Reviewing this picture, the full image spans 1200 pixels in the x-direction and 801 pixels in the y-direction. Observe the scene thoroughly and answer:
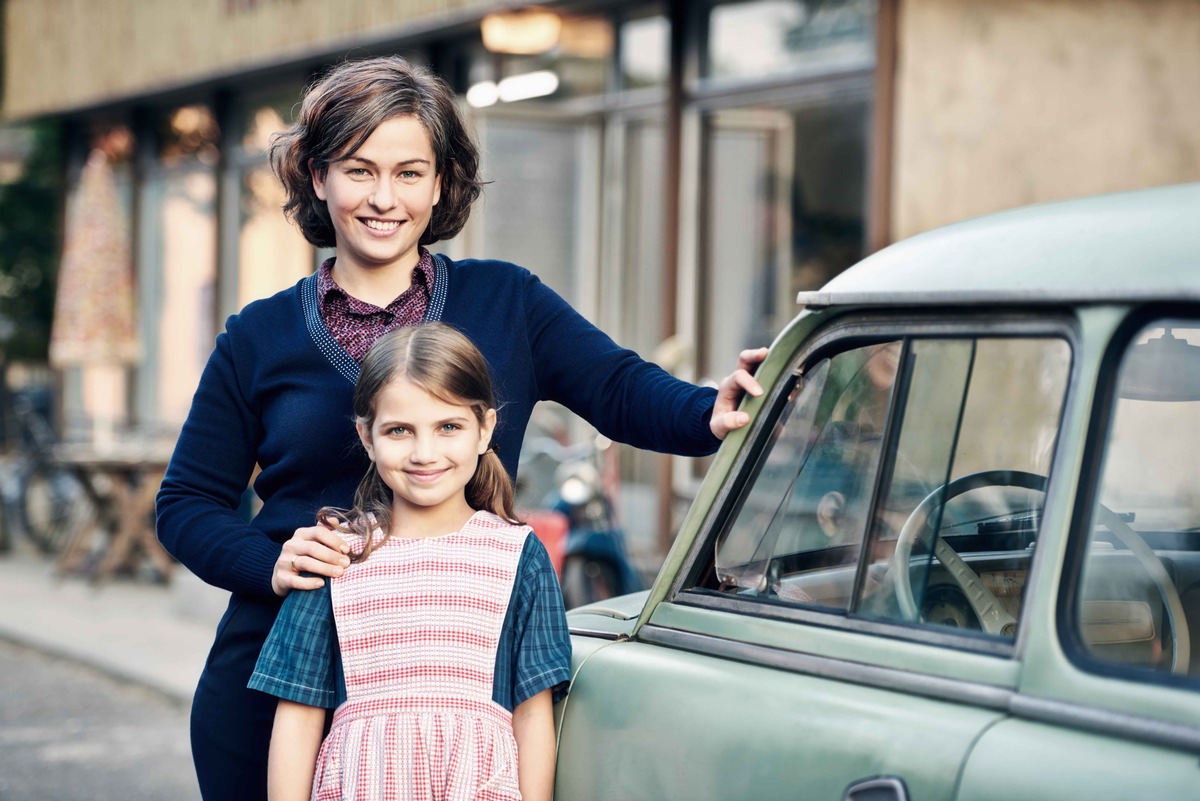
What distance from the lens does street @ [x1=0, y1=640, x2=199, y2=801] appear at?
6172 mm

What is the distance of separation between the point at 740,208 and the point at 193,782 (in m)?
5.16

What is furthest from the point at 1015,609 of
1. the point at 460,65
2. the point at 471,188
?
the point at 460,65

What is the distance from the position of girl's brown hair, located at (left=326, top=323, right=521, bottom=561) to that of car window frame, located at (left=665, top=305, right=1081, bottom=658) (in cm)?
35

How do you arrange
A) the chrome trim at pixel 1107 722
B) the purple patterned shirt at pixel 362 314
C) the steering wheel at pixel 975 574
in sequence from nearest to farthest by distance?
the chrome trim at pixel 1107 722, the steering wheel at pixel 975 574, the purple patterned shirt at pixel 362 314

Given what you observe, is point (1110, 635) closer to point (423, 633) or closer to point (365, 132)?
point (423, 633)

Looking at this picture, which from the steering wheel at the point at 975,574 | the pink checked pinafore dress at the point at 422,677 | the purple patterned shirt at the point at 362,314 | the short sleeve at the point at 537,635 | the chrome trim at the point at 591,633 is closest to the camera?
the steering wheel at the point at 975,574

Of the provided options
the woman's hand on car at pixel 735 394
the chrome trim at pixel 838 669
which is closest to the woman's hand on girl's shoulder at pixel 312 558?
the chrome trim at pixel 838 669

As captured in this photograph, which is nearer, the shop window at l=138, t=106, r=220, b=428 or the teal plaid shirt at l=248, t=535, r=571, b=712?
the teal plaid shirt at l=248, t=535, r=571, b=712

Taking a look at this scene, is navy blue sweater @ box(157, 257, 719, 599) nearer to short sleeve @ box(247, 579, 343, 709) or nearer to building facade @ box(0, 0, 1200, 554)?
short sleeve @ box(247, 579, 343, 709)

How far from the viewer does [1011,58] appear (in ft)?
23.7

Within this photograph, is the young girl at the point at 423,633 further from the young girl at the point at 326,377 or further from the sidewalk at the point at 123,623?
the sidewalk at the point at 123,623

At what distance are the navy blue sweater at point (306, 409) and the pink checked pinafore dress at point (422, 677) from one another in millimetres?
262

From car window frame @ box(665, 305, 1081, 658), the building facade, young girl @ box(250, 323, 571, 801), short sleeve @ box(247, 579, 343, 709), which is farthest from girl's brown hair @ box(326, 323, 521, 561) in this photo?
the building facade

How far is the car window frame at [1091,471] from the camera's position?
1873 millimetres
